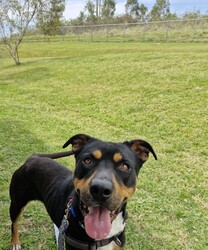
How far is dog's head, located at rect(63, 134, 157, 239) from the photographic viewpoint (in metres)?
2.42

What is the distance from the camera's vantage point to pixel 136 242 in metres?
3.98

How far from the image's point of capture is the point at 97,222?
2.54 metres

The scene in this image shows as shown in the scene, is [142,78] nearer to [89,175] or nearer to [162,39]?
[89,175]

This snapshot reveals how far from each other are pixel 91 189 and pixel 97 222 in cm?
32

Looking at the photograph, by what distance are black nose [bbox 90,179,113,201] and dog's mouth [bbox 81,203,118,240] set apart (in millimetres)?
→ 176

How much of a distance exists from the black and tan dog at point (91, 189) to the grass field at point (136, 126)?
0.97 m

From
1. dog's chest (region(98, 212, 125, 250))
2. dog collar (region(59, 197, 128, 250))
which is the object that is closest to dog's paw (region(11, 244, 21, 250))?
dog collar (region(59, 197, 128, 250))

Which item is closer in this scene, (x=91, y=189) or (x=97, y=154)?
(x=91, y=189)

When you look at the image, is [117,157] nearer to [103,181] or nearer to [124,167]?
[124,167]

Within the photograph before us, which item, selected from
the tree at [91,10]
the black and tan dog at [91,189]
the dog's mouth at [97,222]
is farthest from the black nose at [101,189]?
the tree at [91,10]

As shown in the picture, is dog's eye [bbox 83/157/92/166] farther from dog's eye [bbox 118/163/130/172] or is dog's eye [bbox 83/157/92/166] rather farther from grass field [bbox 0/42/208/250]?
grass field [bbox 0/42/208/250]

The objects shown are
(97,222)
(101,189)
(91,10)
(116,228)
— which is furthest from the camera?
(91,10)

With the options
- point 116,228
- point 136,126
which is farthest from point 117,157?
point 136,126

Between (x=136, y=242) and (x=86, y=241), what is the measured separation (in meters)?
1.40
